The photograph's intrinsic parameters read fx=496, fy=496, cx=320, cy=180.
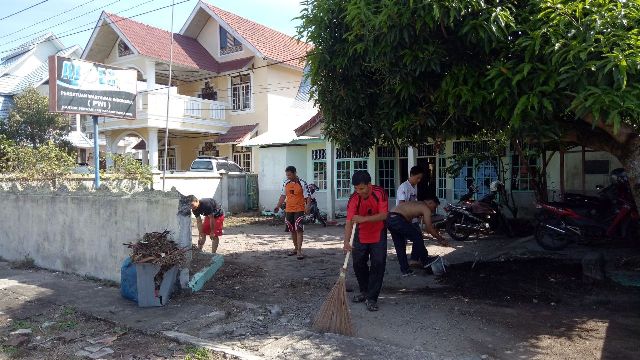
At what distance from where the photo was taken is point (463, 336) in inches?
179

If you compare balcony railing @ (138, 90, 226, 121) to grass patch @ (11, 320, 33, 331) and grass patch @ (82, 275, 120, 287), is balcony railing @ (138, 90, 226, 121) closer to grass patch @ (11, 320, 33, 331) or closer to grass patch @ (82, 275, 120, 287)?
grass patch @ (82, 275, 120, 287)

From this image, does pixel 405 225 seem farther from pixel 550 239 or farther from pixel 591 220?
pixel 591 220

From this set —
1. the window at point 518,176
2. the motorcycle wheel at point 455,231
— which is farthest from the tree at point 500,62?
the window at point 518,176

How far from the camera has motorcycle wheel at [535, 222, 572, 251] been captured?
8.10 m

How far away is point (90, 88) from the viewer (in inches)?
409

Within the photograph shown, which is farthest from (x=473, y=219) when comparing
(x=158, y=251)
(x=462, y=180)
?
(x=158, y=251)

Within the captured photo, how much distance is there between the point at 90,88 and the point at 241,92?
406 inches

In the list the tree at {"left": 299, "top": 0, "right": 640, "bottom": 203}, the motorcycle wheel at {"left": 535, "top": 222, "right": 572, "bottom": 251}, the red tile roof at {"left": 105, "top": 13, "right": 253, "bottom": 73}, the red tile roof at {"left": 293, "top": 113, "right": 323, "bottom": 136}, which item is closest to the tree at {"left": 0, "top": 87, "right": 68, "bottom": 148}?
the red tile roof at {"left": 105, "top": 13, "right": 253, "bottom": 73}

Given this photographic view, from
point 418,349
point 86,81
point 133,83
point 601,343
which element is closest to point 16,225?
point 86,81

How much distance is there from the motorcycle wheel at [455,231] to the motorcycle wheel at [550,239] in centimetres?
171

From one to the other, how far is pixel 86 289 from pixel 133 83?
234 inches

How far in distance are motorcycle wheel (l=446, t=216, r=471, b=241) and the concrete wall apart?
5.83m

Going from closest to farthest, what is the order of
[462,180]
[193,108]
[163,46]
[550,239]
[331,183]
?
[550,239] < [462,180] < [331,183] < [193,108] < [163,46]

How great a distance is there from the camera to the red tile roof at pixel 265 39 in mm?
19641
